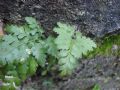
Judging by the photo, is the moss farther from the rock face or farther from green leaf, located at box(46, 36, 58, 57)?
green leaf, located at box(46, 36, 58, 57)

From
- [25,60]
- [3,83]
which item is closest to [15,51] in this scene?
[25,60]

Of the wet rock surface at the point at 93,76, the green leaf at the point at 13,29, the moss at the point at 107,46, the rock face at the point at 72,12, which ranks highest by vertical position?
the rock face at the point at 72,12

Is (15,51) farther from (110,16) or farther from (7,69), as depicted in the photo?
(110,16)

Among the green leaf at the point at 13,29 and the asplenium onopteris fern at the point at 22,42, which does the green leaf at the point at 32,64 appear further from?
the green leaf at the point at 13,29

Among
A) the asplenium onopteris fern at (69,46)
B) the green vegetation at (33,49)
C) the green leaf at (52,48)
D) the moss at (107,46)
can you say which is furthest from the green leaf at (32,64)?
the moss at (107,46)

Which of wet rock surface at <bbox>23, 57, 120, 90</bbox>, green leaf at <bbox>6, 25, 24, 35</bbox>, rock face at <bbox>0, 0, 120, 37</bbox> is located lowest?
wet rock surface at <bbox>23, 57, 120, 90</bbox>

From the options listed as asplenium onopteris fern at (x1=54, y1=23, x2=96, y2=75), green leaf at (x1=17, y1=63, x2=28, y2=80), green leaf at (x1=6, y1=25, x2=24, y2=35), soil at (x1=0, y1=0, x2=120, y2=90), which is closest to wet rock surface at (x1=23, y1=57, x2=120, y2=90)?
soil at (x1=0, y1=0, x2=120, y2=90)
